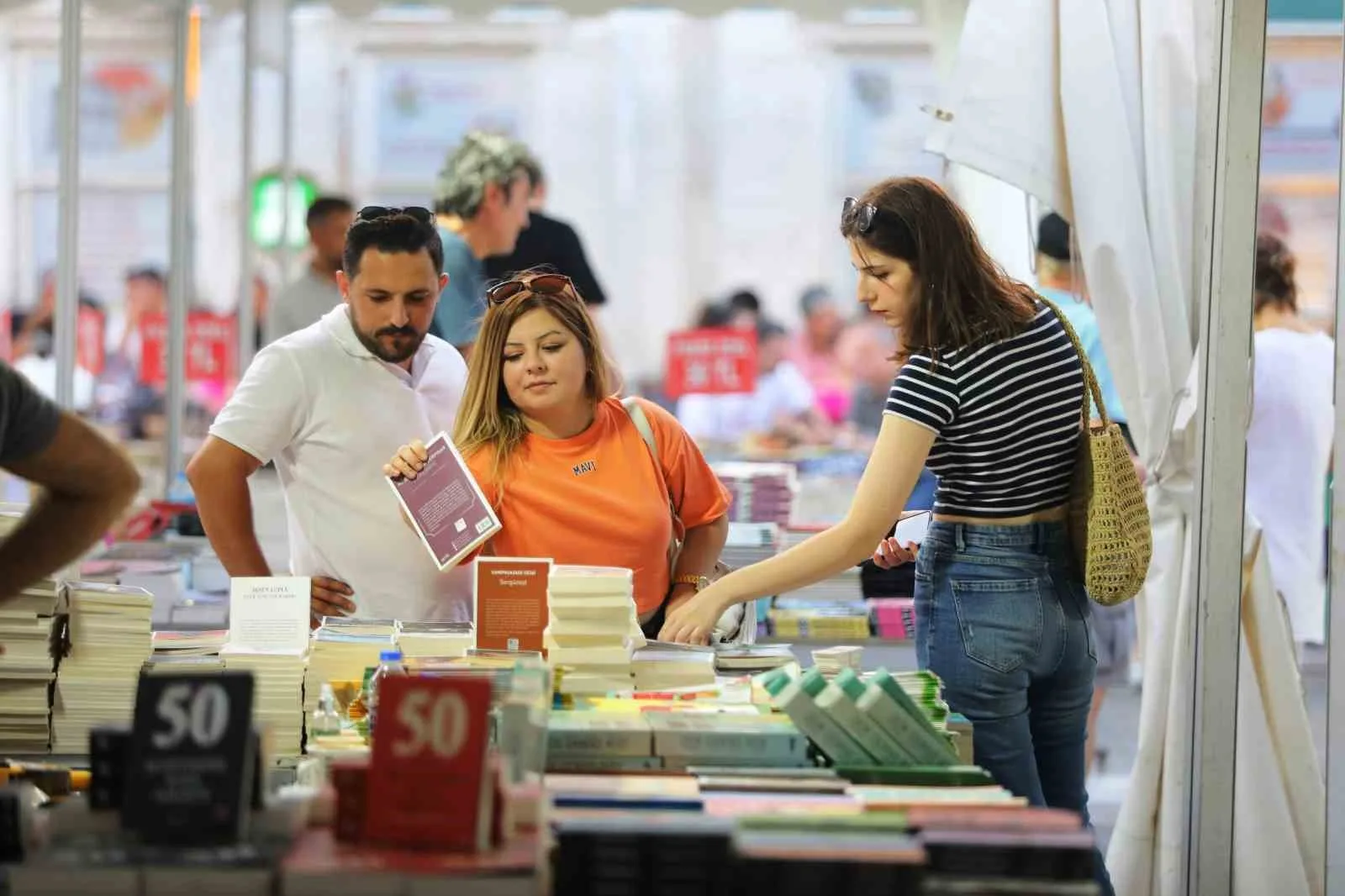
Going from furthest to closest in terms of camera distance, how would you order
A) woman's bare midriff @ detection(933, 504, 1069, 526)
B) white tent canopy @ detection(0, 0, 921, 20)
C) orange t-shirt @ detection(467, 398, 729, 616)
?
white tent canopy @ detection(0, 0, 921, 20) < orange t-shirt @ detection(467, 398, 729, 616) < woman's bare midriff @ detection(933, 504, 1069, 526)

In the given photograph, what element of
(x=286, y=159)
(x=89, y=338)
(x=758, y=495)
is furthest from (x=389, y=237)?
(x=89, y=338)

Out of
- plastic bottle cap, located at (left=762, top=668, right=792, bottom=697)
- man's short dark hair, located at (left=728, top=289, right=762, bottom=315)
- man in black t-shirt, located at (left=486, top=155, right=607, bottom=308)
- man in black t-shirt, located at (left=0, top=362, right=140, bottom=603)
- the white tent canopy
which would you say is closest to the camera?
man in black t-shirt, located at (left=0, top=362, right=140, bottom=603)

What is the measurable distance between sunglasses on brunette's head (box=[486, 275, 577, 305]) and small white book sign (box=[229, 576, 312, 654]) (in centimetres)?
76

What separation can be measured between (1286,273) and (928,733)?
15.2ft

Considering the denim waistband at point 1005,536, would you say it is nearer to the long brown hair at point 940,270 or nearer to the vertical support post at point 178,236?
the long brown hair at point 940,270

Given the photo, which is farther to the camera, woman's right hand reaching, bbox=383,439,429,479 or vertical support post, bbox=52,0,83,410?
vertical support post, bbox=52,0,83,410

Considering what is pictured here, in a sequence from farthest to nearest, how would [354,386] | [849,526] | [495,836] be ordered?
[354,386]
[849,526]
[495,836]

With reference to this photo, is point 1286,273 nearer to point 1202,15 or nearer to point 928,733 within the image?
point 1202,15

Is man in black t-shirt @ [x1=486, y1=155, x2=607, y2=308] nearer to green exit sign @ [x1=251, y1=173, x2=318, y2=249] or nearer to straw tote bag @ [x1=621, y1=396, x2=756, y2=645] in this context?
straw tote bag @ [x1=621, y1=396, x2=756, y2=645]

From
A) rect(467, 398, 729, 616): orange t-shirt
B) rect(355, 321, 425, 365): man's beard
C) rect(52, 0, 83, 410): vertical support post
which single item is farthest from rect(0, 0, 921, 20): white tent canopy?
rect(467, 398, 729, 616): orange t-shirt

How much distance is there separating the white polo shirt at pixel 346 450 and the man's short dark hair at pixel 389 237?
0.62 feet

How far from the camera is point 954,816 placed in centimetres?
216

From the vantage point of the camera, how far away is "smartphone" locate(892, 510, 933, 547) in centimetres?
383

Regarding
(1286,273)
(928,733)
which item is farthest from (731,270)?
(928,733)
